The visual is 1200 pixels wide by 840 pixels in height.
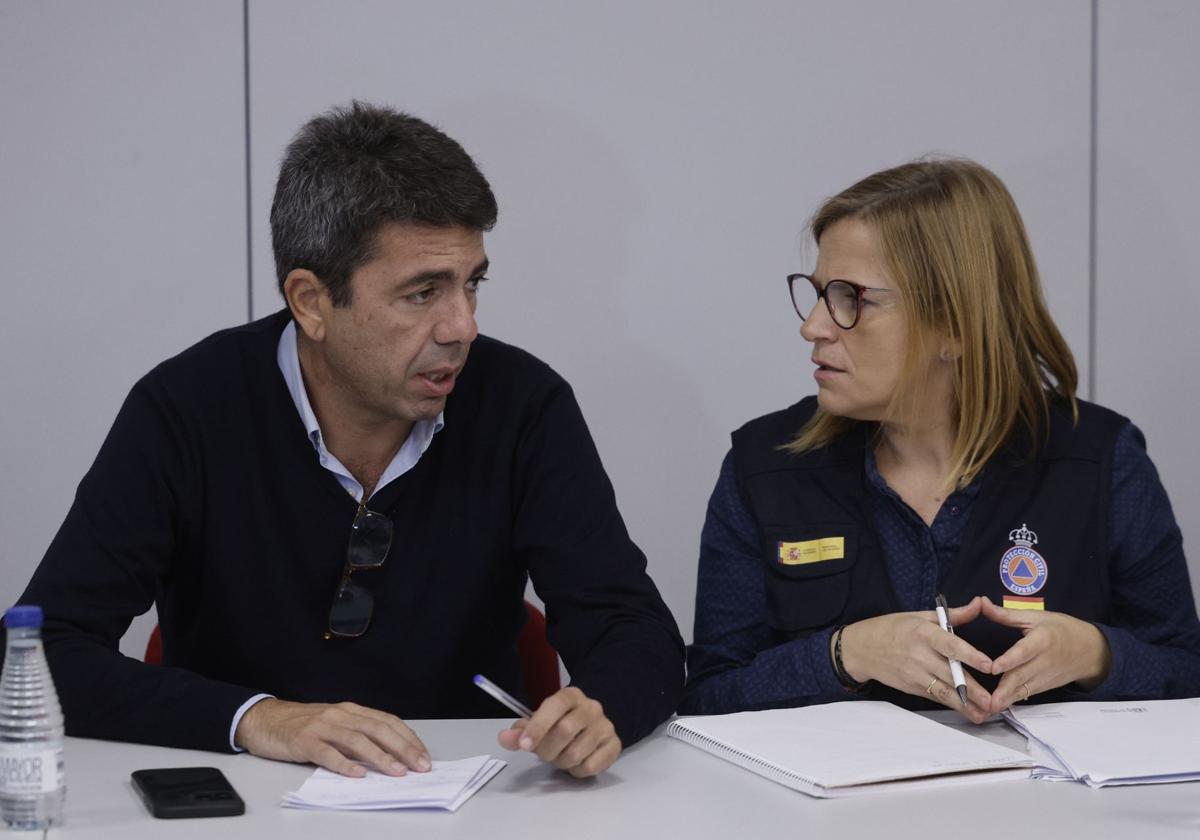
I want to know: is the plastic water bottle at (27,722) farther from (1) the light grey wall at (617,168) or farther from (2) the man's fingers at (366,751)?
(1) the light grey wall at (617,168)

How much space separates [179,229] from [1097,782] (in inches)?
80.6

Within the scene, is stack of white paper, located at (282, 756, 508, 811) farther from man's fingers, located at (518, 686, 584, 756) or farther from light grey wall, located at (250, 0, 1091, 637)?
light grey wall, located at (250, 0, 1091, 637)

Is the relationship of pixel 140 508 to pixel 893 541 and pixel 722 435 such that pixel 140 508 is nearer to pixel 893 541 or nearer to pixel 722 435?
pixel 893 541

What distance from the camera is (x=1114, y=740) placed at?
1596 mm

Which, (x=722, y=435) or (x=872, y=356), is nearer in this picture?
(x=872, y=356)

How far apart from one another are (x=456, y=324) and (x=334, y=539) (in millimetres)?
375

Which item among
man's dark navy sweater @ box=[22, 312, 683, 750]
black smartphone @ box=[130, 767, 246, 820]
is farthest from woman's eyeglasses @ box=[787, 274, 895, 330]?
black smartphone @ box=[130, 767, 246, 820]

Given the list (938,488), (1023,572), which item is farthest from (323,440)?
(1023,572)

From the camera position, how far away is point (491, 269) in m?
2.79

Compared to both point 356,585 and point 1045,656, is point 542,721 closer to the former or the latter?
point 356,585

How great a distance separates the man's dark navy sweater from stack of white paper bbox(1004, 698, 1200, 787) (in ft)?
1.64

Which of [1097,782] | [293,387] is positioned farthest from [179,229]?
[1097,782]

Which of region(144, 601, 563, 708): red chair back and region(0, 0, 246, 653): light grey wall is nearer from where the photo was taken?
region(144, 601, 563, 708): red chair back

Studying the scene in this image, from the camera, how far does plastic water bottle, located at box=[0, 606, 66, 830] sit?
1.28 meters
